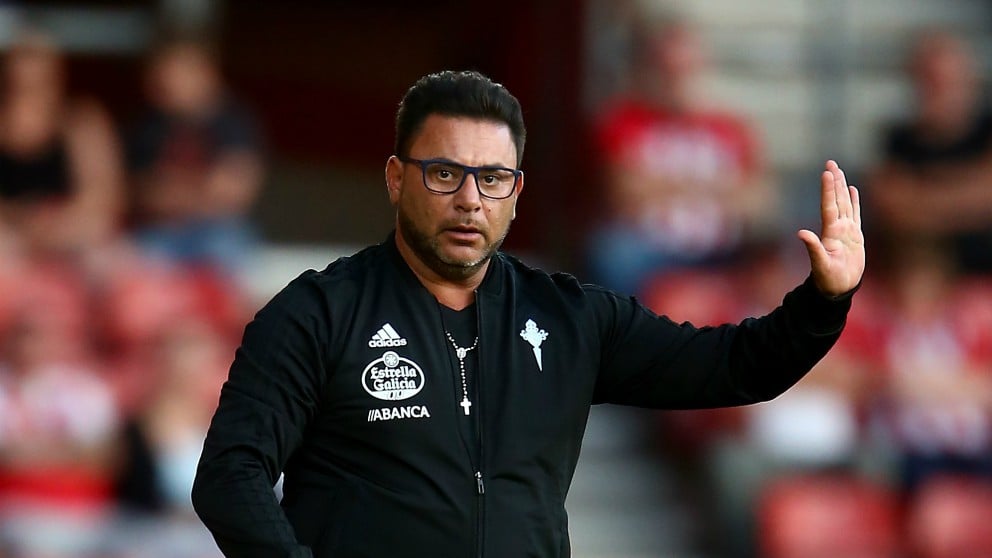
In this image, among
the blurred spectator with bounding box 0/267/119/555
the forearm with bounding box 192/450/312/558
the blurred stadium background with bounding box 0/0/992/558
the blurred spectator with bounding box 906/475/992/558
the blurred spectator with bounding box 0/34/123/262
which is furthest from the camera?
the blurred spectator with bounding box 906/475/992/558

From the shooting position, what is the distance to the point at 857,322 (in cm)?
837

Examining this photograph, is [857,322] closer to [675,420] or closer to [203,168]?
[675,420]

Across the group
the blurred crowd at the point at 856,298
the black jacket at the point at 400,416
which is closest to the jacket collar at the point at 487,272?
Answer: the black jacket at the point at 400,416

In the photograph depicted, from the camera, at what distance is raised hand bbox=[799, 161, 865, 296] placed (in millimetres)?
3064

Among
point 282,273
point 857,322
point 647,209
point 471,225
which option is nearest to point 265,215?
point 282,273

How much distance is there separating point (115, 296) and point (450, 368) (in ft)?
15.1

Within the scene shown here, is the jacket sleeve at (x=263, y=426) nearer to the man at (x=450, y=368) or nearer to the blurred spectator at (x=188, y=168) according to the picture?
the man at (x=450, y=368)

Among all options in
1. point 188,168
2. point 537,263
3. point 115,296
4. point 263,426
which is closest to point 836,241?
point 263,426

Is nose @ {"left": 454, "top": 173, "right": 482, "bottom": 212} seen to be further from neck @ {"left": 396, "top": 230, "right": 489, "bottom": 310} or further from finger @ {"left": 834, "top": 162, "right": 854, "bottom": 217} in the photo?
finger @ {"left": 834, "top": 162, "right": 854, "bottom": 217}

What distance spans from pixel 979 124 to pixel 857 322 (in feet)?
4.17

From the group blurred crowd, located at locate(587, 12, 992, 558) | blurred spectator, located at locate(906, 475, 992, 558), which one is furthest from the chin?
blurred spectator, located at locate(906, 475, 992, 558)

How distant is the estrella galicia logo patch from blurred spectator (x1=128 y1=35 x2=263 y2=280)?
15.7ft

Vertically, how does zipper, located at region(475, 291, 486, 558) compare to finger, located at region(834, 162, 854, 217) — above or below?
below

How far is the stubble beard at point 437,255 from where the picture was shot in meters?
3.05
